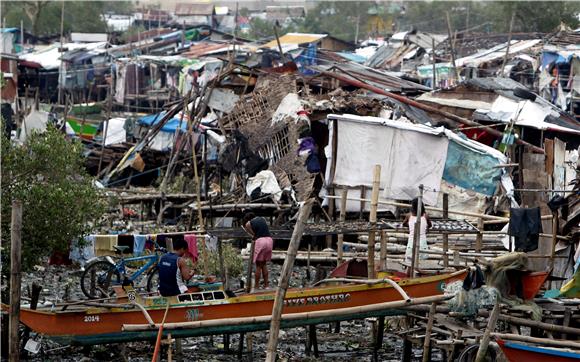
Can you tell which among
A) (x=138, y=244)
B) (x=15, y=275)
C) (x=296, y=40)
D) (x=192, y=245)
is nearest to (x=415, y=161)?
(x=192, y=245)

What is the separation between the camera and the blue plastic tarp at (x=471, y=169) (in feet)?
58.2

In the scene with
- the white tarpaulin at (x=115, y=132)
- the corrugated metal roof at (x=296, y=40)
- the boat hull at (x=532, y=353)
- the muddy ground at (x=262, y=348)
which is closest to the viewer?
the boat hull at (x=532, y=353)

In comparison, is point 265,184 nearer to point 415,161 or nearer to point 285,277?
point 415,161

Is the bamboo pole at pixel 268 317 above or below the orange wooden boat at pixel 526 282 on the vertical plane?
below

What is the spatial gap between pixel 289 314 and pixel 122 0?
218ft

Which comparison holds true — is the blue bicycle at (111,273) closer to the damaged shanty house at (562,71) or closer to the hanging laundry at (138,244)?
the hanging laundry at (138,244)

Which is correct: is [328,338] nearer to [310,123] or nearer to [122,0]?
[310,123]

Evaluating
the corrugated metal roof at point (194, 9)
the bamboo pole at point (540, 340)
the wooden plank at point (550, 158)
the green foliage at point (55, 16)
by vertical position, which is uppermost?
the corrugated metal roof at point (194, 9)

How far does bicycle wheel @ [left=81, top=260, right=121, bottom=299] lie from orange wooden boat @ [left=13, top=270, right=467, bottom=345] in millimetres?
2170

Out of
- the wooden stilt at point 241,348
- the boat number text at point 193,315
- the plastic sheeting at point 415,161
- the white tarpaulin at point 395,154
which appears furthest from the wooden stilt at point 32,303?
the white tarpaulin at point 395,154

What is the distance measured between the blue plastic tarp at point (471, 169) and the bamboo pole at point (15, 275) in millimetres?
9481

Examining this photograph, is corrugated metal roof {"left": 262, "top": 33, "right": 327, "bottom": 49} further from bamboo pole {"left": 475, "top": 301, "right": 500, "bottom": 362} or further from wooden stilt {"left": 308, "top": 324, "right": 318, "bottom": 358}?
bamboo pole {"left": 475, "top": 301, "right": 500, "bottom": 362}

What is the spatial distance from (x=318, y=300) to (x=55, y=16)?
46811 mm

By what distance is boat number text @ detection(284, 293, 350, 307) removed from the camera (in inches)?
466
